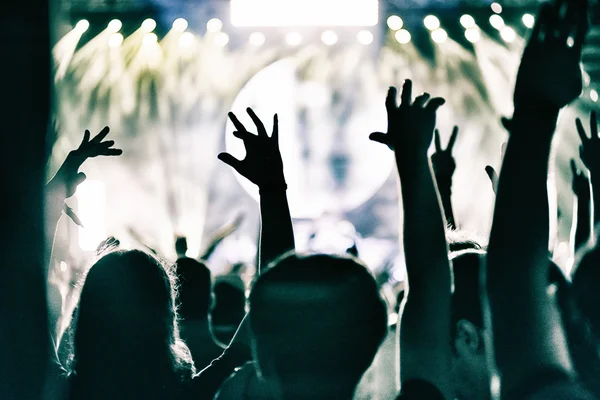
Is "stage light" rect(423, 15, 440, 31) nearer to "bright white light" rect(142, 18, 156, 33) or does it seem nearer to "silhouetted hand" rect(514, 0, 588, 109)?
"bright white light" rect(142, 18, 156, 33)

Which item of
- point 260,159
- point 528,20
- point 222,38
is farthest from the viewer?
point 222,38

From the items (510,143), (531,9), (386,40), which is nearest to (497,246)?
(510,143)

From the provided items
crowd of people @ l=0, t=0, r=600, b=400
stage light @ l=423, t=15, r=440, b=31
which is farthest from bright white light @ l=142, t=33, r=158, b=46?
crowd of people @ l=0, t=0, r=600, b=400

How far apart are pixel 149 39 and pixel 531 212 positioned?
406cm

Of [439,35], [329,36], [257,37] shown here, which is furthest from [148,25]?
[439,35]

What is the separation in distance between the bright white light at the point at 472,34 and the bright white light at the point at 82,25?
2.79 m

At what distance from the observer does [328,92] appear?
5.86 m

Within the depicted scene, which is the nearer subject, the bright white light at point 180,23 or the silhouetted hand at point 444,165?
the silhouetted hand at point 444,165

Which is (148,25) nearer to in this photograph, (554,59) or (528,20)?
(528,20)

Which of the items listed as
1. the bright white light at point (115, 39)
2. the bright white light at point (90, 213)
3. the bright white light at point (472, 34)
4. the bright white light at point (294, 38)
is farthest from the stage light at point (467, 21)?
the bright white light at point (90, 213)

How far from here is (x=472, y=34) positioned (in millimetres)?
4125

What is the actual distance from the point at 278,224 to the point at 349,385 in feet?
1.22

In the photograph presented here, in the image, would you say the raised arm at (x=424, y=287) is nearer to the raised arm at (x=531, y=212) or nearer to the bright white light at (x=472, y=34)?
the raised arm at (x=531, y=212)

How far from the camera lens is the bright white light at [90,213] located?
462cm
